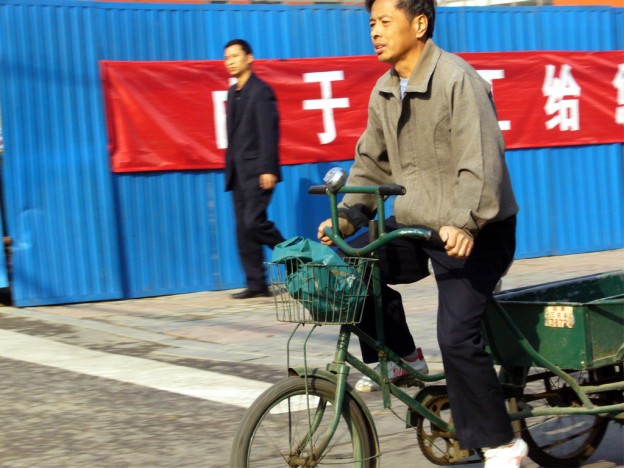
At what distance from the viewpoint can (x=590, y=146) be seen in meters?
12.6

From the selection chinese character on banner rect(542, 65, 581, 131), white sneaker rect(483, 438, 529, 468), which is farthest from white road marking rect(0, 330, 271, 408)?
chinese character on banner rect(542, 65, 581, 131)

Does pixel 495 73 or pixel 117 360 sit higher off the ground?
pixel 495 73

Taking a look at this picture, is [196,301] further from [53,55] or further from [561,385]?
[561,385]

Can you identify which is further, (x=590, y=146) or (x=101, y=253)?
(x=590, y=146)

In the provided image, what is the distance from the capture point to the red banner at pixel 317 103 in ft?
33.0

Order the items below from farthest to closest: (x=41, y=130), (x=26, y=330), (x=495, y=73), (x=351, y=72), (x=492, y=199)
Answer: (x=495, y=73)
(x=351, y=72)
(x=41, y=130)
(x=26, y=330)
(x=492, y=199)

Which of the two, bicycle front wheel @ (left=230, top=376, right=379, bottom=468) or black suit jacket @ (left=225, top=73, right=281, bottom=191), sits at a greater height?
black suit jacket @ (left=225, top=73, right=281, bottom=191)

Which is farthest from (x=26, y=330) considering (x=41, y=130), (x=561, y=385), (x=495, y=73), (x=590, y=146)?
(x=590, y=146)

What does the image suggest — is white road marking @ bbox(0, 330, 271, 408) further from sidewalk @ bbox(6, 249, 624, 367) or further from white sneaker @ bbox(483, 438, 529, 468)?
white sneaker @ bbox(483, 438, 529, 468)

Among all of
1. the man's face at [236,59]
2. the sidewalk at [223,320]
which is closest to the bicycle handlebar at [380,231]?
the sidewalk at [223,320]

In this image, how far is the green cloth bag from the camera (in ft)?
12.6

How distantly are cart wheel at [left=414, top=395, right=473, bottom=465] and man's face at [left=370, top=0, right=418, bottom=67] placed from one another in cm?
135

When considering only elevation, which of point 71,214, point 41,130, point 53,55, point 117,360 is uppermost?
point 53,55

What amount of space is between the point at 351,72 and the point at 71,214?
3.13 metres
